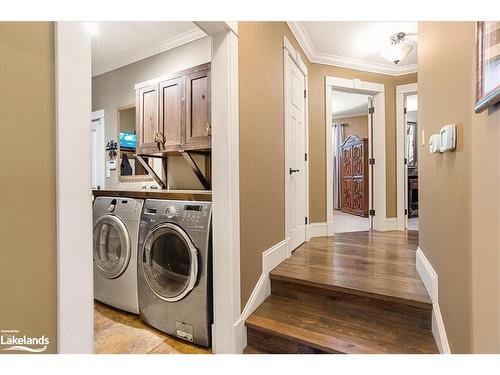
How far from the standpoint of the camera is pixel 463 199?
1.05 m

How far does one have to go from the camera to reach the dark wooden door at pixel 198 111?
88.0 inches

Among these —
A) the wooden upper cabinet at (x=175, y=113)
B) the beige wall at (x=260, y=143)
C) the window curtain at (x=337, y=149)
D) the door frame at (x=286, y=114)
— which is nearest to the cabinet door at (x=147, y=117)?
the wooden upper cabinet at (x=175, y=113)

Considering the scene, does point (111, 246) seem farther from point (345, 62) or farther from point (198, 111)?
point (345, 62)

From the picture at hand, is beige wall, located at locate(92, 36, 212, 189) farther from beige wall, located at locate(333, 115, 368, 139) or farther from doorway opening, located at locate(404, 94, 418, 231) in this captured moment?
beige wall, located at locate(333, 115, 368, 139)

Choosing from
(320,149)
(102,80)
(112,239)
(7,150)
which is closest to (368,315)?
(7,150)

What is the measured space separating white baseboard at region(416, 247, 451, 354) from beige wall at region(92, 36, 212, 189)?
2076 mm

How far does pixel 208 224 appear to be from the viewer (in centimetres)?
165

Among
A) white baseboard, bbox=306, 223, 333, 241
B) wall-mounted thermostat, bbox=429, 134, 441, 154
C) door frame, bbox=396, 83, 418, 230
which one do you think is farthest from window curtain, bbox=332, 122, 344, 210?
wall-mounted thermostat, bbox=429, 134, 441, 154

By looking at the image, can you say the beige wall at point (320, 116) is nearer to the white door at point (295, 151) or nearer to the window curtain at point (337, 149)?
the white door at point (295, 151)

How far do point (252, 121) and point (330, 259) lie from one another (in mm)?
1540

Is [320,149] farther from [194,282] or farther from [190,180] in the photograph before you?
[194,282]

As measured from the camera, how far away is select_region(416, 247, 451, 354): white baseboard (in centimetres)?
128

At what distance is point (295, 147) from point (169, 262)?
178 cm

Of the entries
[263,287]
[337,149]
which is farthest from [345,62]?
[337,149]
